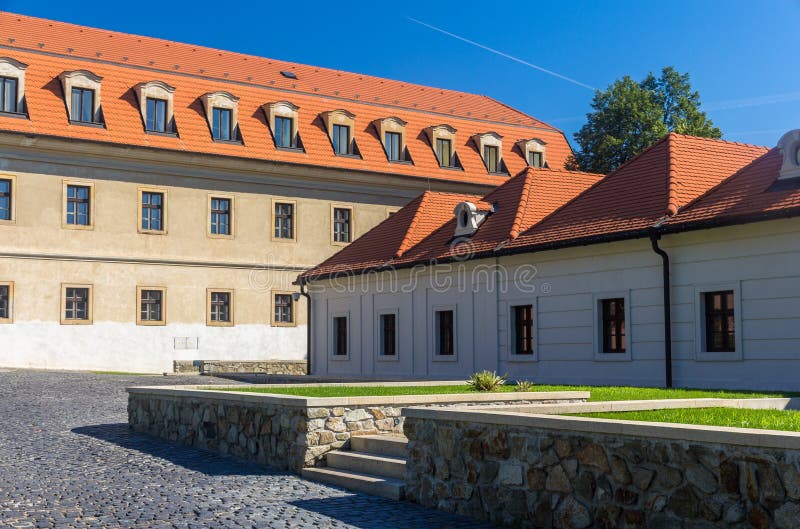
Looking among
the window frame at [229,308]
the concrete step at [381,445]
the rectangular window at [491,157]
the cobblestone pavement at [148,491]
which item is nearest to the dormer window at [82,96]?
the window frame at [229,308]

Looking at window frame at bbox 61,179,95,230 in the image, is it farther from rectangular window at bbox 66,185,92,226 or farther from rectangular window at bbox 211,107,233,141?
rectangular window at bbox 211,107,233,141

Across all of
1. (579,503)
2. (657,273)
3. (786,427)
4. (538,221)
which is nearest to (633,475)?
(579,503)

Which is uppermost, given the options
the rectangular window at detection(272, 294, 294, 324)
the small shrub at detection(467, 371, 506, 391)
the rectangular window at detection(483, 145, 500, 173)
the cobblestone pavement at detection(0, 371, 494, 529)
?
the rectangular window at detection(483, 145, 500, 173)

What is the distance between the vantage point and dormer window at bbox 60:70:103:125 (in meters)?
37.7

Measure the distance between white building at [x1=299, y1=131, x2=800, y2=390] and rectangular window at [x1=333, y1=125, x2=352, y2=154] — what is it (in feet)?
42.6

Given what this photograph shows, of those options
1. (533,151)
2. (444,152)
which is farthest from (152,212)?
(533,151)

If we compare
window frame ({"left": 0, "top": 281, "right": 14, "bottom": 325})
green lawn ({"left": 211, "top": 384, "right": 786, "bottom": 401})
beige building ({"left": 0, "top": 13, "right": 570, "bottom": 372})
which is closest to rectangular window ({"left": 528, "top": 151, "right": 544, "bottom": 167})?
beige building ({"left": 0, "top": 13, "right": 570, "bottom": 372})

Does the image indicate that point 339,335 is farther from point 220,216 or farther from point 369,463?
point 369,463

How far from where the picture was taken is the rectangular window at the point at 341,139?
43.9 meters

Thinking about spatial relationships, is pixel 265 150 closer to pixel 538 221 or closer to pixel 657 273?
pixel 538 221

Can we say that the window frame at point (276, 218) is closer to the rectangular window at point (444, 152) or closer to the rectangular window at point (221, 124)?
the rectangular window at point (221, 124)

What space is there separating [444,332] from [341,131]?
19054 mm

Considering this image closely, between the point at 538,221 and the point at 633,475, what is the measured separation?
17.6 meters

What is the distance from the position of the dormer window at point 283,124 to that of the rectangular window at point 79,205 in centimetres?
814
